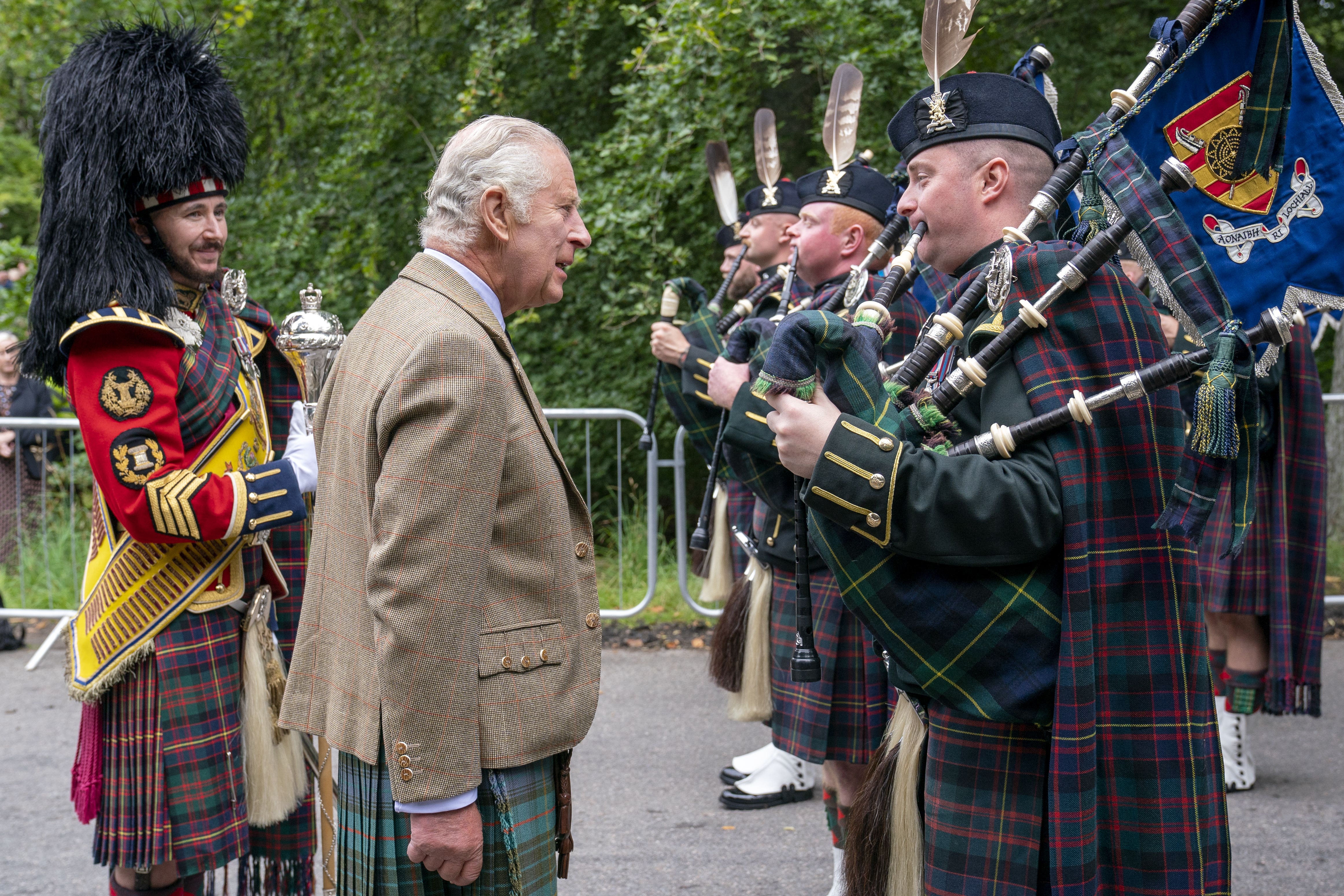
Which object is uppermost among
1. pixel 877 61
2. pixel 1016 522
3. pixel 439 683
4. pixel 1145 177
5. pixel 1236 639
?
pixel 877 61

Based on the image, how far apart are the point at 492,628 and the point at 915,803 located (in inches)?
32.2

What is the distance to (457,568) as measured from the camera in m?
1.76

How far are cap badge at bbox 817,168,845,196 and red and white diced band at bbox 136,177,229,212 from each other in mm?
1836

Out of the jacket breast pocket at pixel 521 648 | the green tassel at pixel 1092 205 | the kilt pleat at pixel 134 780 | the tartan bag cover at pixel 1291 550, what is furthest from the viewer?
the tartan bag cover at pixel 1291 550

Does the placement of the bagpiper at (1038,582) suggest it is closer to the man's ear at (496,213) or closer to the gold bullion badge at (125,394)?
the man's ear at (496,213)

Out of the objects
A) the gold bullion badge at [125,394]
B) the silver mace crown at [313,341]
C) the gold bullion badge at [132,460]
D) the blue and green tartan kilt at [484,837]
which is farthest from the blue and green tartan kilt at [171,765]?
the blue and green tartan kilt at [484,837]

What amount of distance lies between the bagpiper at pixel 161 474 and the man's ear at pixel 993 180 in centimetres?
170

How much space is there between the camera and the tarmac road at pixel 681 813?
12.0 ft

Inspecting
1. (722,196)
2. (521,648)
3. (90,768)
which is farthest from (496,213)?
(722,196)

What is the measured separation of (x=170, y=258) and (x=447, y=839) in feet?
5.92

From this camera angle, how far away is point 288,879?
122 inches

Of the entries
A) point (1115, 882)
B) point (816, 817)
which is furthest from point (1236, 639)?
point (1115, 882)

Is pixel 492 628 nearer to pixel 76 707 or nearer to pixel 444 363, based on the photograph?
pixel 444 363

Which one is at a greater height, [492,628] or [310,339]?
[310,339]
